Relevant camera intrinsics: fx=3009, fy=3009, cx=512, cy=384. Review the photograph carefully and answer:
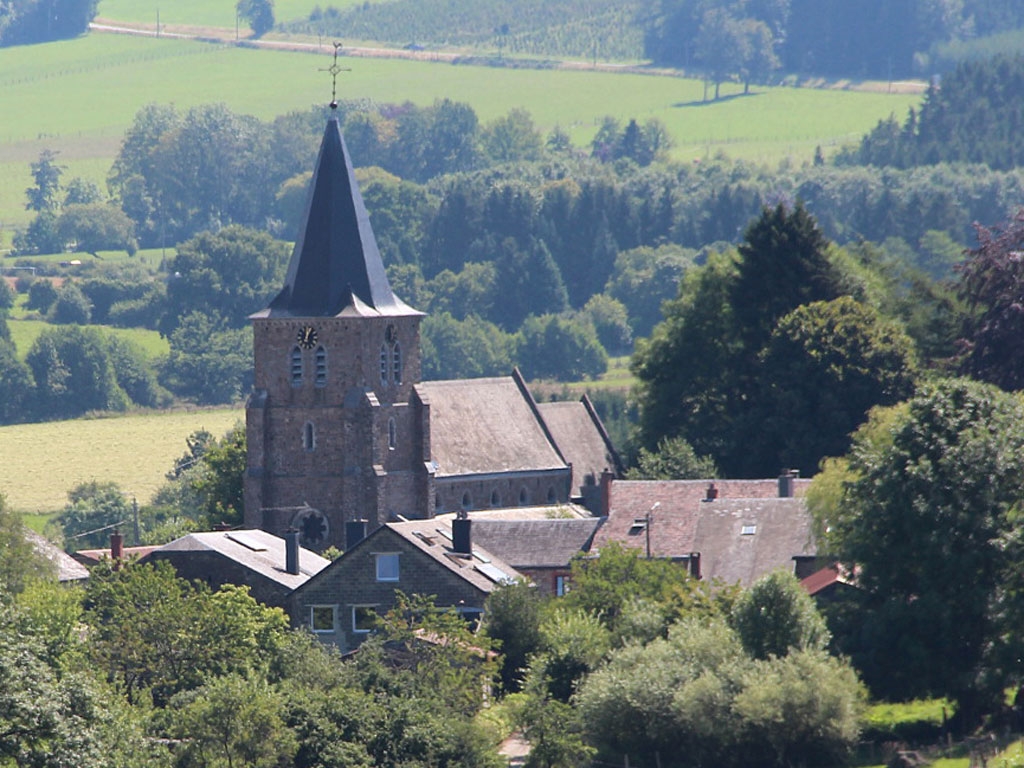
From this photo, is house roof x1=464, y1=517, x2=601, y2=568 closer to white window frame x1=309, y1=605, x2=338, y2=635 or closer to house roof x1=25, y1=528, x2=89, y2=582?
white window frame x1=309, y1=605, x2=338, y2=635

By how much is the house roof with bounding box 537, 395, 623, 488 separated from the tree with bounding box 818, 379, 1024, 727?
113 ft

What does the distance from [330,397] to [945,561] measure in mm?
32106

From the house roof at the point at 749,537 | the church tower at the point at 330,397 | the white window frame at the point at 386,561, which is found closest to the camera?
the house roof at the point at 749,537

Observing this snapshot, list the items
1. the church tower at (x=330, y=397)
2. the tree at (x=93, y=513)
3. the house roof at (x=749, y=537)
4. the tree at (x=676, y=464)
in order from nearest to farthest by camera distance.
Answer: the house roof at (x=749, y=537), the tree at (x=676, y=464), the church tower at (x=330, y=397), the tree at (x=93, y=513)

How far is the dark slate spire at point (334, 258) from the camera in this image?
7912 cm

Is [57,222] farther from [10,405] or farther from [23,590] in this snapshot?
[23,590]

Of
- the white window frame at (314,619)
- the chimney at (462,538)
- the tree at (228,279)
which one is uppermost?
the chimney at (462,538)

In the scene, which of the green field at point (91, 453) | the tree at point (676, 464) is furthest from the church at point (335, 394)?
the green field at point (91, 453)

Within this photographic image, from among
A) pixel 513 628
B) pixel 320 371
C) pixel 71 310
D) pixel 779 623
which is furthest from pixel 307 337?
pixel 71 310

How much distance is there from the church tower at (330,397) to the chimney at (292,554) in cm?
1053

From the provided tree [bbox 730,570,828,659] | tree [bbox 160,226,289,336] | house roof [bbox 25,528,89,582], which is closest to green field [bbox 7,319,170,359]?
tree [bbox 160,226,289,336]

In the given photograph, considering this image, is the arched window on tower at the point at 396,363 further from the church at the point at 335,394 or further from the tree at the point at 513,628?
the tree at the point at 513,628

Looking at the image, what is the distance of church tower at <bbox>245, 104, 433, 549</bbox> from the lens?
78438 millimetres

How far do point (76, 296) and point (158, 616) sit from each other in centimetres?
10765
